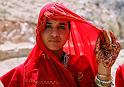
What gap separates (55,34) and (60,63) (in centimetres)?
20

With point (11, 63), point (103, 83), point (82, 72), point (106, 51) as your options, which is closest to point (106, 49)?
point (106, 51)

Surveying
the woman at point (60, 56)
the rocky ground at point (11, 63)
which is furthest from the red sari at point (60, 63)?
the rocky ground at point (11, 63)

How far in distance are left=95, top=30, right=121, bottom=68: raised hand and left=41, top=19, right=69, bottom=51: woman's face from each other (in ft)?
0.89

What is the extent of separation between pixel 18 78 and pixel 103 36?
2.21ft

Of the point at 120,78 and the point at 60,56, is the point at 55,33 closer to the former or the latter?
the point at 60,56

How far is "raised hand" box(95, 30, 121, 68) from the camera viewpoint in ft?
6.38

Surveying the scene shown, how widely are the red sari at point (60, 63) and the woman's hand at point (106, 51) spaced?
128 millimetres

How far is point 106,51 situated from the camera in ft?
6.42

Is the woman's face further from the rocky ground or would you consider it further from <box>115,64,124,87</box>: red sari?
the rocky ground

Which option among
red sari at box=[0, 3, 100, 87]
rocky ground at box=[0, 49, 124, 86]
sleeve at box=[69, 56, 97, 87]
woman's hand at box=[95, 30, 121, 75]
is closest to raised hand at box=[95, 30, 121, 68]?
woman's hand at box=[95, 30, 121, 75]

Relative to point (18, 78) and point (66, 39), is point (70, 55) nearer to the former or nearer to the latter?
point (66, 39)

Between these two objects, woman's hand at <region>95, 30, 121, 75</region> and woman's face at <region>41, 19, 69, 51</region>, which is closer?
woman's hand at <region>95, 30, 121, 75</region>

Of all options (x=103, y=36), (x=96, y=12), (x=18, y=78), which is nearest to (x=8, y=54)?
(x=96, y=12)

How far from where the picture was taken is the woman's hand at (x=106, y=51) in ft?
6.38
